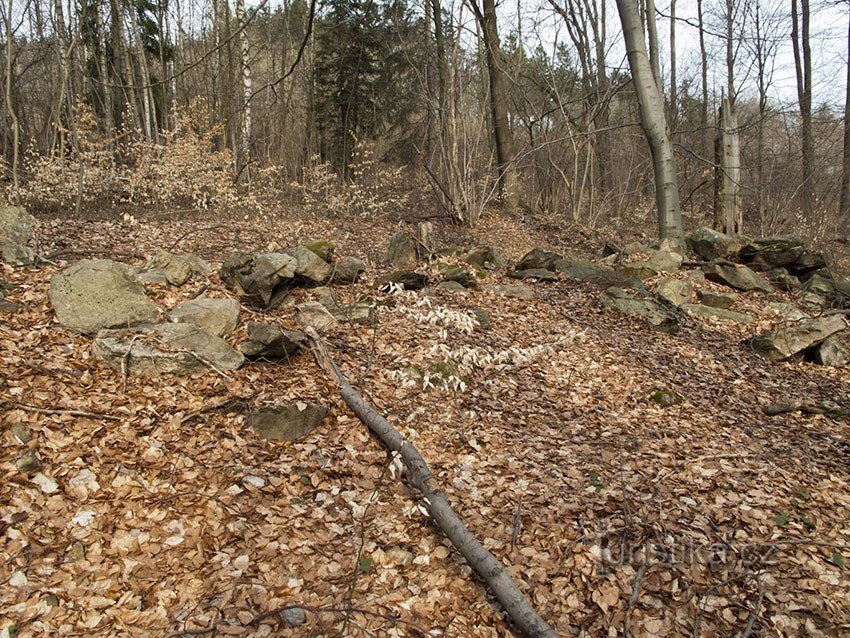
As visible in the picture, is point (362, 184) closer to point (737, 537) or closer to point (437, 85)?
A: point (437, 85)

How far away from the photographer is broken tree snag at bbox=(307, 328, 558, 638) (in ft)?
8.83

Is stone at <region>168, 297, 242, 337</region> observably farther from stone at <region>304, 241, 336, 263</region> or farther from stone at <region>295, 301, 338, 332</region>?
stone at <region>304, 241, 336, 263</region>

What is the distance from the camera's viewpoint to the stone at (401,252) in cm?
871

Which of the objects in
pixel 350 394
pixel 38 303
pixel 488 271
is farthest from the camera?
pixel 488 271

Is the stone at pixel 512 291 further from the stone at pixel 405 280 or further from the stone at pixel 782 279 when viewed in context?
the stone at pixel 782 279

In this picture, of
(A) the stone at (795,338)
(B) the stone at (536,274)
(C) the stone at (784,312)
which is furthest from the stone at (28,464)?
(C) the stone at (784,312)

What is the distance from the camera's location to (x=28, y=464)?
125 inches

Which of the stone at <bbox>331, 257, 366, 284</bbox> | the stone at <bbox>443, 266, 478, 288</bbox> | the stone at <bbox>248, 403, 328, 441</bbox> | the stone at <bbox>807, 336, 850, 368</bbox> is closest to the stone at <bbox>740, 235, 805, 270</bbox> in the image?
the stone at <bbox>807, 336, 850, 368</bbox>

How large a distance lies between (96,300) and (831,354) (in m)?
8.25

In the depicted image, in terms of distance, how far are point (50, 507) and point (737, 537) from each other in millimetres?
4211

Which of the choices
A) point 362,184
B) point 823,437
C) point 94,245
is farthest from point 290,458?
point 362,184

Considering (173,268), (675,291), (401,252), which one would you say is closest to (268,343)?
(173,268)

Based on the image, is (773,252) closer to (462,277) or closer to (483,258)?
(483,258)

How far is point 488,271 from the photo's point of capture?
358 inches
